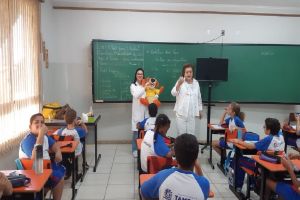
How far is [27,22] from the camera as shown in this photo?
425 cm

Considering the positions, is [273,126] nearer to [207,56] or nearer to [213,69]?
[213,69]

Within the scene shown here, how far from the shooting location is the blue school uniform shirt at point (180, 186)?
1.63m

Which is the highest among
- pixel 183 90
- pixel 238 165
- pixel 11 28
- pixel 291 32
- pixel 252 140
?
pixel 291 32

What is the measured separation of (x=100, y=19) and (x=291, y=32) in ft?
13.9

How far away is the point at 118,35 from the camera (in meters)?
5.87

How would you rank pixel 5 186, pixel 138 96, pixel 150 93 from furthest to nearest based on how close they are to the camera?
pixel 150 93
pixel 138 96
pixel 5 186

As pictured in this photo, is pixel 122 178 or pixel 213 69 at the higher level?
pixel 213 69

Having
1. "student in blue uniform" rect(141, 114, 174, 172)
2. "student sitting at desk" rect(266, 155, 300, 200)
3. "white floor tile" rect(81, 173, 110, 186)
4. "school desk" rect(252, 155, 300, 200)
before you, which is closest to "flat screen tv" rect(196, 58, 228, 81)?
"white floor tile" rect(81, 173, 110, 186)

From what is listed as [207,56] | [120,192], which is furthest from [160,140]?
[207,56]

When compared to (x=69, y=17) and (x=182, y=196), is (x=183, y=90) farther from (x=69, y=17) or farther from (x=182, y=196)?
(x=182, y=196)

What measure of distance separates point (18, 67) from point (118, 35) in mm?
2479

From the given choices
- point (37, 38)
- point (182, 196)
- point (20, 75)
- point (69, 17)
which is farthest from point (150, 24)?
point (182, 196)

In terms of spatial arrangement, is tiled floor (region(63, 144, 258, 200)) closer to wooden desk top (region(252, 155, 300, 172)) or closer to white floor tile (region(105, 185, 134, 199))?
white floor tile (region(105, 185, 134, 199))

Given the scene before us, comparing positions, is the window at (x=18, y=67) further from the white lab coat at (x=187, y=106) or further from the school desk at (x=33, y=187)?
the white lab coat at (x=187, y=106)
